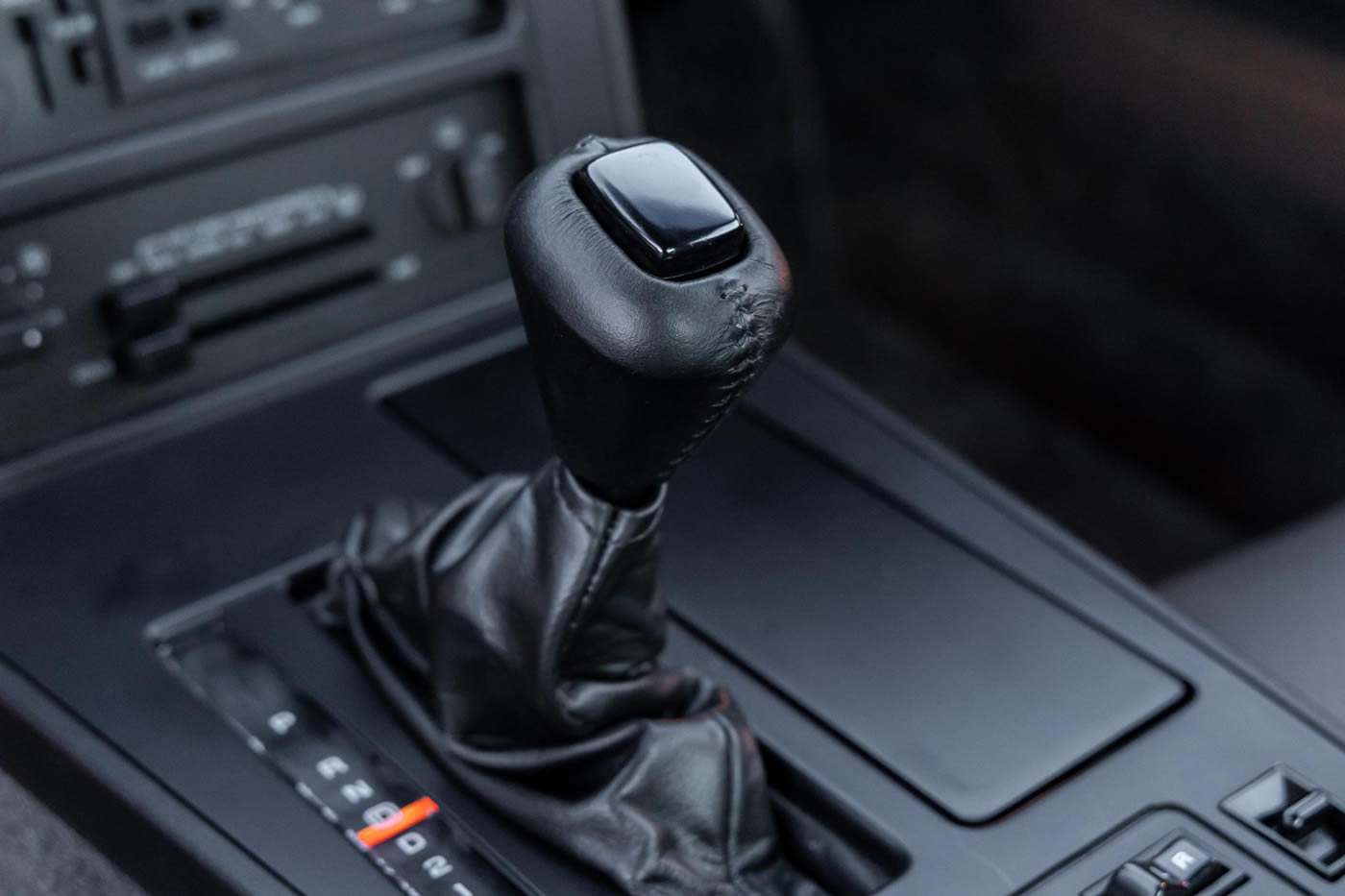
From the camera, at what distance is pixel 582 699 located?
543 mm

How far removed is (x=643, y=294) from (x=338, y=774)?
240 millimetres

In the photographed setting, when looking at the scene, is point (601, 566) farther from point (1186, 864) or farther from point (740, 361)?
point (1186, 864)

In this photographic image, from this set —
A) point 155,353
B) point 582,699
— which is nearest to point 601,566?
point 582,699

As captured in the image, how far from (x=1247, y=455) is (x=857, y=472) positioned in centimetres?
73

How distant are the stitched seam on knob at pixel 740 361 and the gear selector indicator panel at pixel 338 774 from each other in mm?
179

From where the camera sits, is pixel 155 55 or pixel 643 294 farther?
pixel 155 55

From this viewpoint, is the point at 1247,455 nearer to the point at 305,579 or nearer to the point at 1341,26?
the point at 1341,26

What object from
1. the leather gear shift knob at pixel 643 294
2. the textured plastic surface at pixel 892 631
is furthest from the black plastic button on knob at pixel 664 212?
the textured plastic surface at pixel 892 631

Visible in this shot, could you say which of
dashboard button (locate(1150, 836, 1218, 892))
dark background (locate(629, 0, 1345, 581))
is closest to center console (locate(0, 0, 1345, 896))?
dashboard button (locate(1150, 836, 1218, 892))

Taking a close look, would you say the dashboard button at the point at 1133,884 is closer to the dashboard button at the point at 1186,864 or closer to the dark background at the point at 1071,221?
the dashboard button at the point at 1186,864

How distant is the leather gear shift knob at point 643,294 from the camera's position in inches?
17.3

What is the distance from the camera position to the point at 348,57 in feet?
2.55

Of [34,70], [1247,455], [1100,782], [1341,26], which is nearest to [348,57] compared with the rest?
[34,70]

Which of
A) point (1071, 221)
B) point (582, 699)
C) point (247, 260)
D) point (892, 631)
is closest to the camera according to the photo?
point (582, 699)
